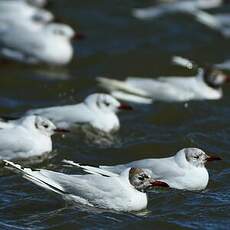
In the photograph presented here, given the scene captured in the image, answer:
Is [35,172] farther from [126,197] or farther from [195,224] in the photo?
[195,224]

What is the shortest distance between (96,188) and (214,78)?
521cm

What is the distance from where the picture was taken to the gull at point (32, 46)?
16031 mm

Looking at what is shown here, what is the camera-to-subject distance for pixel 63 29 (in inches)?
657

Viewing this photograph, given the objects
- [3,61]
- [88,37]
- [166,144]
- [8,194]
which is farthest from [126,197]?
[88,37]

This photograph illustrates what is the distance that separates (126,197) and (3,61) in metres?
6.41

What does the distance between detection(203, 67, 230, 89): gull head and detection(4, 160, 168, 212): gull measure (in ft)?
16.1

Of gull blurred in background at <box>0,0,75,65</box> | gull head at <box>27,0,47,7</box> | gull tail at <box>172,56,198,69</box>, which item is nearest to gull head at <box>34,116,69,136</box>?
gull blurred in background at <box>0,0,75,65</box>

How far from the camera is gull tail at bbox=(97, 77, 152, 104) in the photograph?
14.4 m

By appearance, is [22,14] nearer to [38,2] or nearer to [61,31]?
[61,31]

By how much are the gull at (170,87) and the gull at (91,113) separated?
0.98 m

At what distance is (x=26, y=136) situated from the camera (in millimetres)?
11820

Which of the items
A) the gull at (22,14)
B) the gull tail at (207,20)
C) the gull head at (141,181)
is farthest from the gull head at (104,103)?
the gull tail at (207,20)

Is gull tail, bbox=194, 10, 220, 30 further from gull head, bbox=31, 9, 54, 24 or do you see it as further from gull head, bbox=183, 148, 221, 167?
gull head, bbox=183, 148, 221, 167

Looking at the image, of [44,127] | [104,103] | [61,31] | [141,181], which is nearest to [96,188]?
[141,181]
